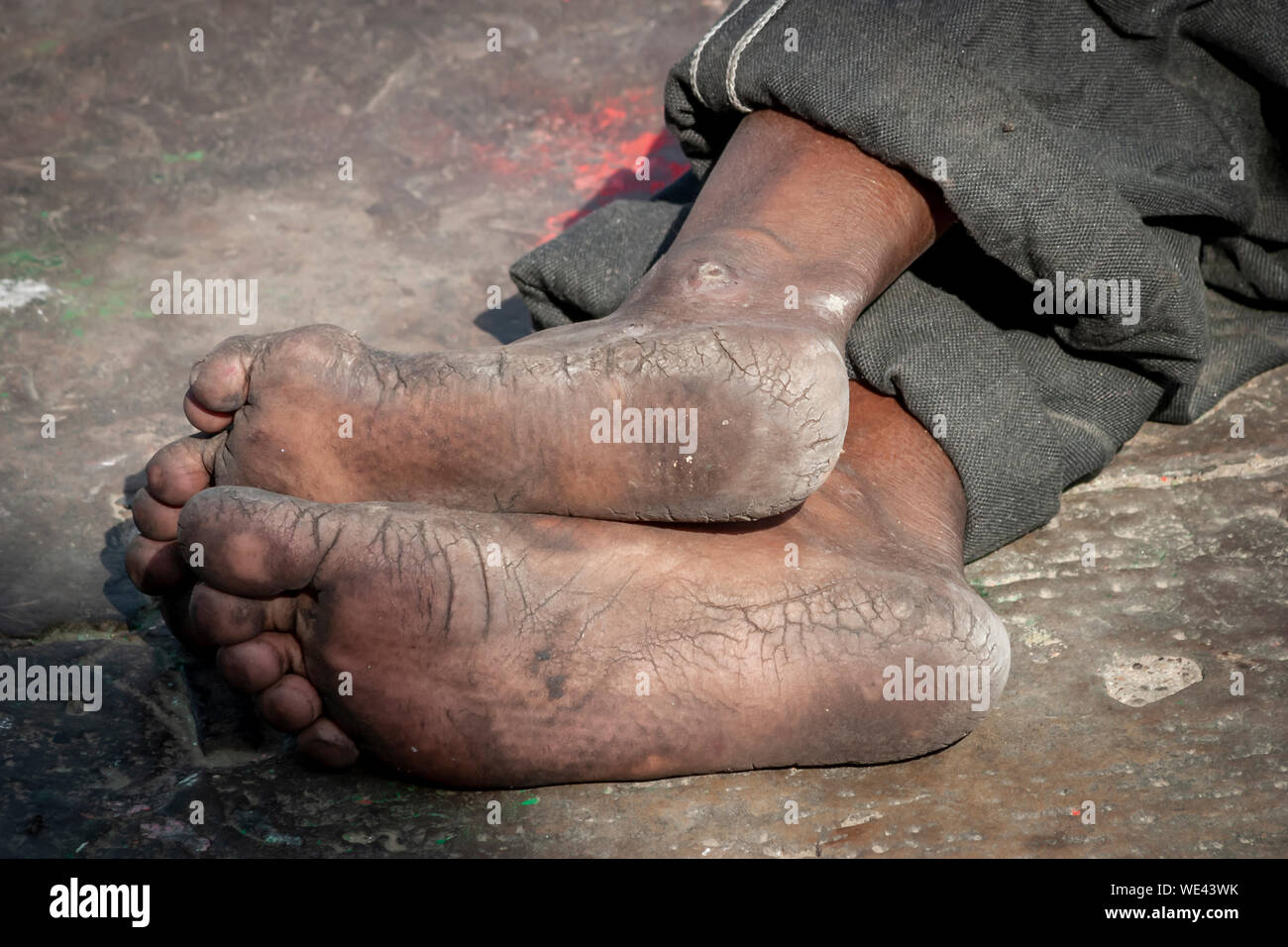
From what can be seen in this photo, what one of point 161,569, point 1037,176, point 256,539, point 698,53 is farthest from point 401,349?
point 1037,176

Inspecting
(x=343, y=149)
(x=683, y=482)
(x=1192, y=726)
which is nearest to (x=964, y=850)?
(x=1192, y=726)

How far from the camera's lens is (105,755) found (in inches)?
50.9

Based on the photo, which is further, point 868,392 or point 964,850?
point 868,392

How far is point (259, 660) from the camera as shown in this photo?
120 centimetres

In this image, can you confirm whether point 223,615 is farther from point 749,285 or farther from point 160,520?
point 749,285

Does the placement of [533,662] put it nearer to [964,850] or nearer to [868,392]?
[964,850]

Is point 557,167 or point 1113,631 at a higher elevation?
point 557,167

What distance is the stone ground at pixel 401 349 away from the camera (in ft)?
4.04

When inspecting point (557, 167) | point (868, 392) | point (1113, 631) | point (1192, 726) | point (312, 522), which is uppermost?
point (557, 167)

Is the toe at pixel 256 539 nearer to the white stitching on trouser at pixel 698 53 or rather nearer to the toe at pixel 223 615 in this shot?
the toe at pixel 223 615

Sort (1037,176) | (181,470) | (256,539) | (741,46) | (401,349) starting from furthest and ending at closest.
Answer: (401,349), (741,46), (1037,176), (181,470), (256,539)

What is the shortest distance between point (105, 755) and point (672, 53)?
2.27m

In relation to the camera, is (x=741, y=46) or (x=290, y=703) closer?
(x=290, y=703)

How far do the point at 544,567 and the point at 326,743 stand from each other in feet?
0.89
